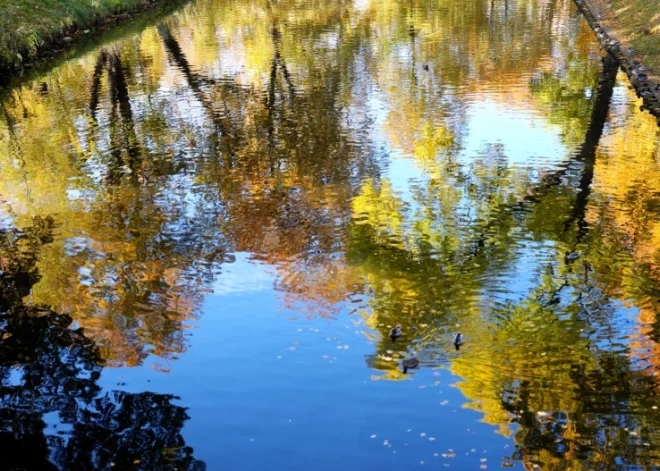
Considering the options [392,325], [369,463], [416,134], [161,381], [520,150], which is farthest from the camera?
[416,134]

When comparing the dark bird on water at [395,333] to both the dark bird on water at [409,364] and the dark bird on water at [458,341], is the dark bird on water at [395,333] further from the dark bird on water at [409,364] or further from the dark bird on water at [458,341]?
the dark bird on water at [458,341]

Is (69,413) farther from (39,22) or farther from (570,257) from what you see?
(39,22)

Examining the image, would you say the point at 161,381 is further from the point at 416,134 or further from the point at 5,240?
the point at 416,134

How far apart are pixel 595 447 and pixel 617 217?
204 inches

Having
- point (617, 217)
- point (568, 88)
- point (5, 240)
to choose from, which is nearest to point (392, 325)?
point (617, 217)

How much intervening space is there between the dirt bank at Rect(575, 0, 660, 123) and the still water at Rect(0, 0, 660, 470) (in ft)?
2.09

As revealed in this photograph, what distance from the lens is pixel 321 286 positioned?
8.96m

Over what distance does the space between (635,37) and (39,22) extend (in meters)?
19.1

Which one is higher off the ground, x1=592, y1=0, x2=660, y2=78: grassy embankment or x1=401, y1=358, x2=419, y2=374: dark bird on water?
x1=592, y1=0, x2=660, y2=78: grassy embankment

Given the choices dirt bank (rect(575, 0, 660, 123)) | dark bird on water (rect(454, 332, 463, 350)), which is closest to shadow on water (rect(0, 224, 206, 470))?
dark bird on water (rect(454, 332, 463, 350))

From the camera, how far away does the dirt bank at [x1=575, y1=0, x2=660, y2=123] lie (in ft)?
55.3

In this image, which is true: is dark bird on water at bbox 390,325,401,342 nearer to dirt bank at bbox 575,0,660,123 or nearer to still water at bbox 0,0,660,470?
still water at bbox 0,0,660,470

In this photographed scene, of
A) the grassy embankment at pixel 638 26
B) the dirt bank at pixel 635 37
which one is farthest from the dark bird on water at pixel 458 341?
the grassy embankment at pixel 638 26

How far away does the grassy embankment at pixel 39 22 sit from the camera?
2336cm
